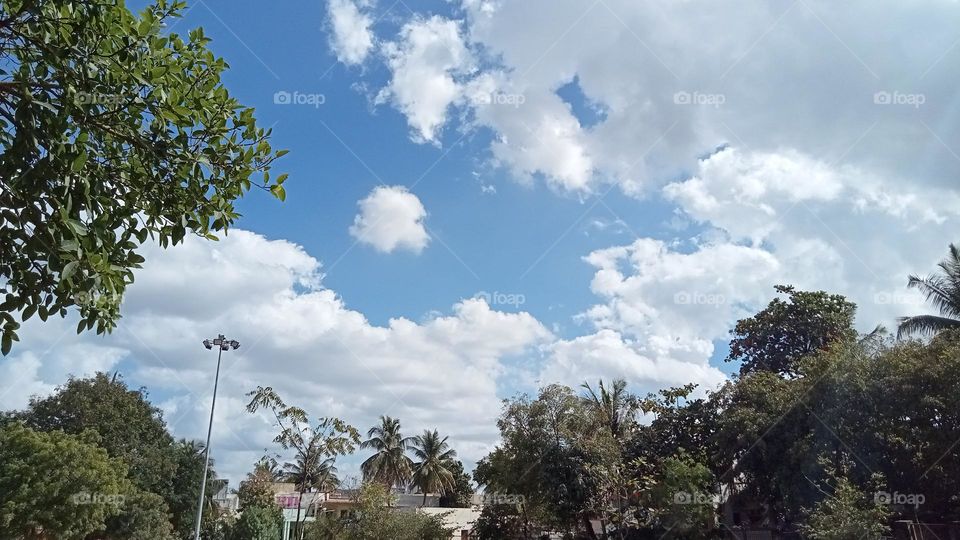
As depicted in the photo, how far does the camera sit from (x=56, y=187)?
416cm

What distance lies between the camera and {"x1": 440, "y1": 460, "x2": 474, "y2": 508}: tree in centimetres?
5082

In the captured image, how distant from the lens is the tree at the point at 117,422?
33469 millimetres

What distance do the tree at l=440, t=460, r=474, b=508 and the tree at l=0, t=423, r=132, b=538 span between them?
91.3 ft

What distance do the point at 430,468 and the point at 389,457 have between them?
3.56 metres

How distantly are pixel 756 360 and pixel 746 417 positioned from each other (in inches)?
307

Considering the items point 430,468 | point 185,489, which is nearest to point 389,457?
point 430,468

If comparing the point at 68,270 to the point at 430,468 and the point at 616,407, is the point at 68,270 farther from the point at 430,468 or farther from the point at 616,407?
the point at 430,468

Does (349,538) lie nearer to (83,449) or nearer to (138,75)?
(83,449)

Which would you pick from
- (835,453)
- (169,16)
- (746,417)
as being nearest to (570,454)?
(746,417)

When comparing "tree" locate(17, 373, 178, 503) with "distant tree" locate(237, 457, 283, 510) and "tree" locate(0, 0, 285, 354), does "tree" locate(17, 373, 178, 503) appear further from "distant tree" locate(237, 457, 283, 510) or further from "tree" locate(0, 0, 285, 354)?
"tree" locate(0, 0, 285, 354)

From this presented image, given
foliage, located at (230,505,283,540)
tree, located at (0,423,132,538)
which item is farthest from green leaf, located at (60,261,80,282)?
foliage, located at (230,505,283,540)

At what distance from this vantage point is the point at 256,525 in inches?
1299

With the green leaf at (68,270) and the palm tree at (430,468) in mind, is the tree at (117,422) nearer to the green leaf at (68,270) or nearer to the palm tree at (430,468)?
the palm tree at (430,468)

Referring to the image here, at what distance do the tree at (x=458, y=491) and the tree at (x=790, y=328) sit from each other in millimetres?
25898
